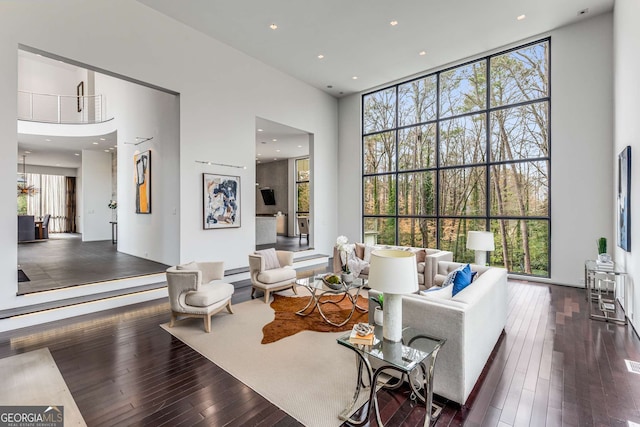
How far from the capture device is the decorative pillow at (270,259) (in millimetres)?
5215

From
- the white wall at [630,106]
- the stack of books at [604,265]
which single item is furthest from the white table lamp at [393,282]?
the stack of books at [604,265]

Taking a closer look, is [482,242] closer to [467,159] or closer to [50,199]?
[467,159]

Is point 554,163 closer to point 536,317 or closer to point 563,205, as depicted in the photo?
point 563,205

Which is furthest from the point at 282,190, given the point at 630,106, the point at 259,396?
the point at 259,396

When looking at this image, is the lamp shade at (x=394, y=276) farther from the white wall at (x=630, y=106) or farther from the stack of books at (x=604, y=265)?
the stack of books at (x=604, y=265)

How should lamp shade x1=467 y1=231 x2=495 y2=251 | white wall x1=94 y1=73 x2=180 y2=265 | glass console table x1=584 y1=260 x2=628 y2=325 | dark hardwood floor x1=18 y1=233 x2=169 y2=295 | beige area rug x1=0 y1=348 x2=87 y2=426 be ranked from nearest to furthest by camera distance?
beige area rug x1=0 y1=348 x2=87 y2=426
glass console table x1=584 y1=260 x2=628 y2=325
lamp shade x1=467 y1=231 x2=495 y2=251
dark hardwood floor x1=18 y1=233 x2=169 y2=295
white wall x1=94 y1=73 x2=180 y2=265

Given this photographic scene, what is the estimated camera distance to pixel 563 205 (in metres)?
5.80

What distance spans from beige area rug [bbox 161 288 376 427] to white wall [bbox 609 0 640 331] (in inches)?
148

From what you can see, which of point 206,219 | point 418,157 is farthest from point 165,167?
point 418,157

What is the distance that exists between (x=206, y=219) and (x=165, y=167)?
1556 mm

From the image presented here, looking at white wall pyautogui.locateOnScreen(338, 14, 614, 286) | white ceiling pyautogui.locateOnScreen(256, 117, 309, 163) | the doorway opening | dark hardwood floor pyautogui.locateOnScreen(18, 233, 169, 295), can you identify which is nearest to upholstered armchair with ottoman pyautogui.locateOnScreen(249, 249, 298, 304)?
dark hardwood floor pyautogui.locateOnScreen(18, 233, 169, 295)

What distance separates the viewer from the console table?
1.96 metres

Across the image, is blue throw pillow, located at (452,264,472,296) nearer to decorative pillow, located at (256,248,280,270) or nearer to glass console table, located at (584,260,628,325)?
glass console table, located at (584,260,628,325)

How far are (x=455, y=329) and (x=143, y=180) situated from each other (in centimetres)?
753
